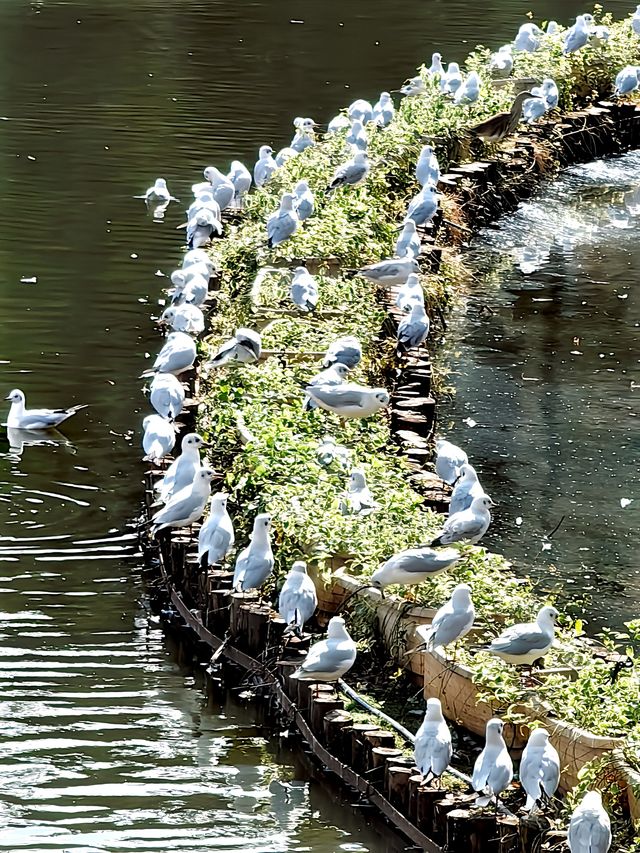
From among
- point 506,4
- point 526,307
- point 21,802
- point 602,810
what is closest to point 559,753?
point 602,810

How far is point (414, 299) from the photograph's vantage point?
12.6 m

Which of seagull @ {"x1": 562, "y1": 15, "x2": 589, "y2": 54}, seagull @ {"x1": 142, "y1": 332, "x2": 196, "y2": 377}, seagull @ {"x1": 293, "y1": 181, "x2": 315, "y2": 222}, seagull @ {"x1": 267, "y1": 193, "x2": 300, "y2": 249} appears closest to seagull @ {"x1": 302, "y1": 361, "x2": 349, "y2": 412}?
seagull @ {"x1": 142, "y1": 332, "x2": 196, "y2": 377}

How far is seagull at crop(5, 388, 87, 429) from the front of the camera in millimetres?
11602

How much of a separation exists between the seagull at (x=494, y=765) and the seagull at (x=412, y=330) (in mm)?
5828

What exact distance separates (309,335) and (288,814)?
5.10 meters

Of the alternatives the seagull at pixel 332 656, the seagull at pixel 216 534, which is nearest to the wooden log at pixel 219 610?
the seagull at pixel 216 534

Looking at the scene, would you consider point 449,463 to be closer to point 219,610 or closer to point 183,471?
point 183,471

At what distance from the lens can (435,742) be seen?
6648 millimetres

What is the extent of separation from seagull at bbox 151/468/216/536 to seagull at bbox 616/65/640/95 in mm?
14522

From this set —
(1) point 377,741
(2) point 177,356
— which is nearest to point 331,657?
(1) point 377,741

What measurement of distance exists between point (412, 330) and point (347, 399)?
2.23 m

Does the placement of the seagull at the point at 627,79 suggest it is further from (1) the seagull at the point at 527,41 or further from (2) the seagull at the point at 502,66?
(1) the seagull at the point at 527,41

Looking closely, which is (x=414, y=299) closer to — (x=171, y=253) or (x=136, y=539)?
(x=136, y=539)

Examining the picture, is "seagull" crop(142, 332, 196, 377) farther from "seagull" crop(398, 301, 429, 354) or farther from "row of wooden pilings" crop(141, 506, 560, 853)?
"row of wooden pilings" crop(141, 506, 560, 853)
